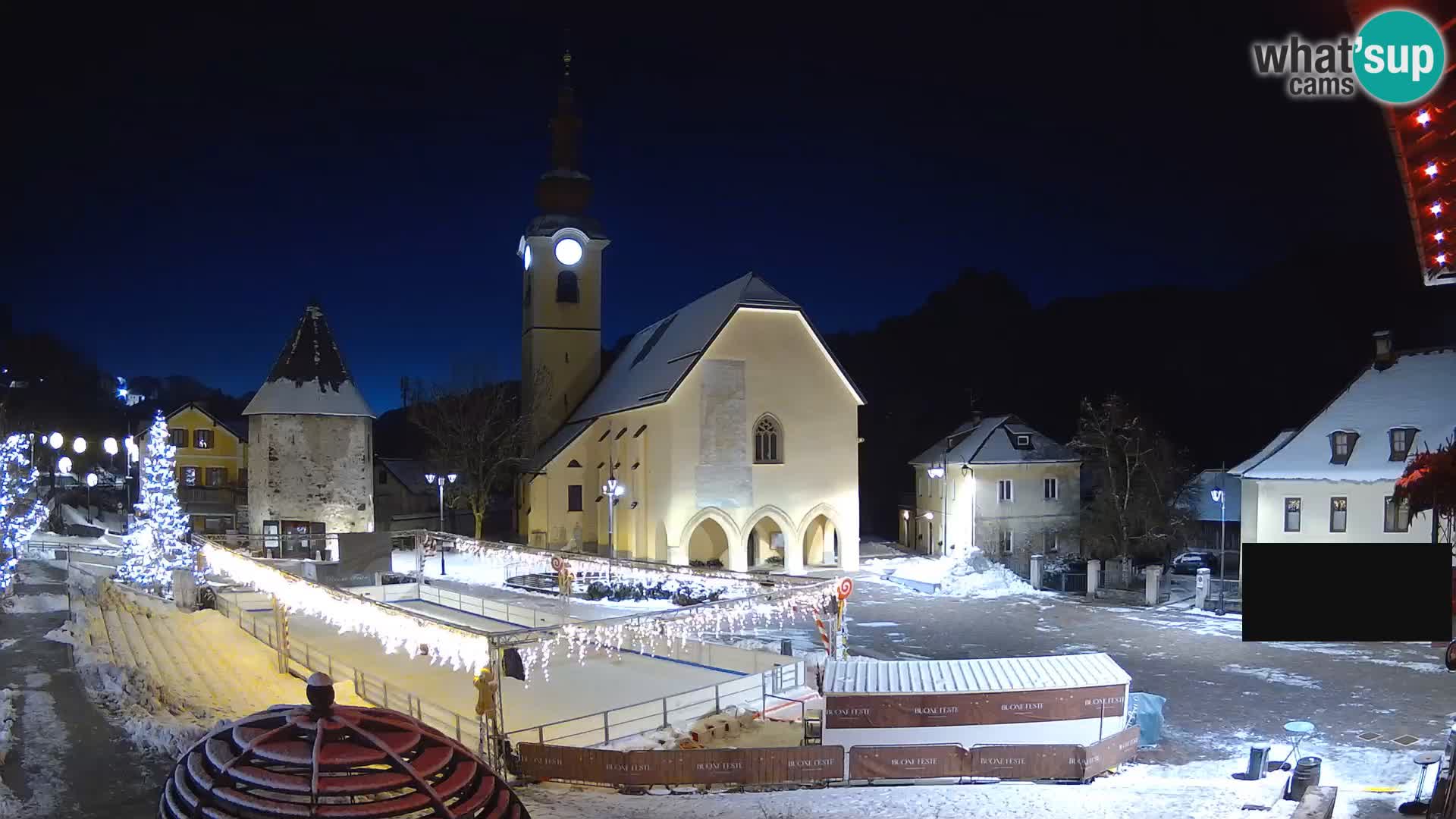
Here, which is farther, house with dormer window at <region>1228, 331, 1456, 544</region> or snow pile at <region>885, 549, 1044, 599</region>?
snow pile at <region>885, 549, 1044, 599</region>

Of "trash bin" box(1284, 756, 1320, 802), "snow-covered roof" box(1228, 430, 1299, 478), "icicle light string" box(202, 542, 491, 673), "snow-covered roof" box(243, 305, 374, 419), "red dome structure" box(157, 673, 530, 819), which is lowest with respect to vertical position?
"trash bin" box(1284, 756, 1320, 802)

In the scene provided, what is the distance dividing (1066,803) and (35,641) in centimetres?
2335

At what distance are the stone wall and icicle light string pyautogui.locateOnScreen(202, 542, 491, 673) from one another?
1520 centimetres

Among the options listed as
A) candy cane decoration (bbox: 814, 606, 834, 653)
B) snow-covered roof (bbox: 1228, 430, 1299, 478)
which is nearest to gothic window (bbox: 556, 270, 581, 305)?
snow-covered roof (bbox: 1228, 430, 1299, 478)

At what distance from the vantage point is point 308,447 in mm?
37125

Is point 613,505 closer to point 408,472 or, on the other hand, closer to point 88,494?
point 408,472

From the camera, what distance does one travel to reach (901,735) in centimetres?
1391

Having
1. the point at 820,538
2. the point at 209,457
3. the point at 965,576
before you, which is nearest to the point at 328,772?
the point at 965,576

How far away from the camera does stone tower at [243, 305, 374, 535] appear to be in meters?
36.8

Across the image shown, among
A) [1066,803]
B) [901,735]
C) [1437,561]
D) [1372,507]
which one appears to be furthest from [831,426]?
[1437,561]

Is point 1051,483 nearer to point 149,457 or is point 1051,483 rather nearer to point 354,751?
point 149,457

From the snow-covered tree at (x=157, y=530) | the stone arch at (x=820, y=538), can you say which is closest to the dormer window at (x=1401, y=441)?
the stone arch at (x=820, y=538)
